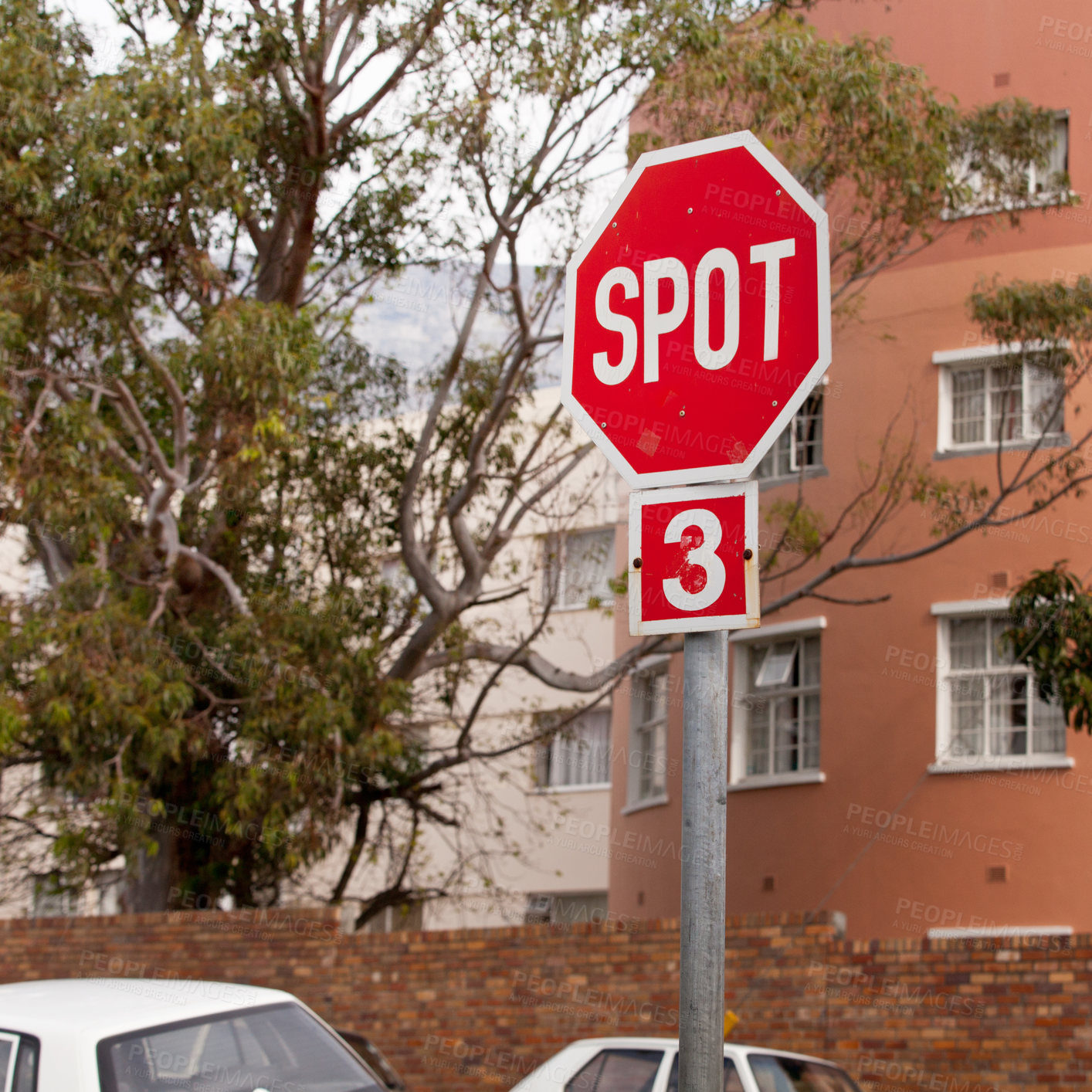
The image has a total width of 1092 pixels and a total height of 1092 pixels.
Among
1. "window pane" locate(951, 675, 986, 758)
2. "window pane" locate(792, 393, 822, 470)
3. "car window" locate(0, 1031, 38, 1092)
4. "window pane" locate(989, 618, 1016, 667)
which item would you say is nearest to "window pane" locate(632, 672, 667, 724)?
"window pane" locate(792, 393, 822, 470)

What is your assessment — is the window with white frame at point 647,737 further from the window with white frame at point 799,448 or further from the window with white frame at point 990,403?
the window with white frame at point 990,403

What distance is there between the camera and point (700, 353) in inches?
106

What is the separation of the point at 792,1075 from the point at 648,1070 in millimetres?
907

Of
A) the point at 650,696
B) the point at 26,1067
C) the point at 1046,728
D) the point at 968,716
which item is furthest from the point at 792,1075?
the point at 650,696

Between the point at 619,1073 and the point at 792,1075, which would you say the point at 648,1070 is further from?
the point at 792,1075

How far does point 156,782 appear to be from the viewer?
1473 cm

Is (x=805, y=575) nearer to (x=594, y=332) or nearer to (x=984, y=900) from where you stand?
(x=984, y=900)

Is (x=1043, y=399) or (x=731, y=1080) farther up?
(x=1043, y=399)

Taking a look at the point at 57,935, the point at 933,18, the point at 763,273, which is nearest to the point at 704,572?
the point at 763,273

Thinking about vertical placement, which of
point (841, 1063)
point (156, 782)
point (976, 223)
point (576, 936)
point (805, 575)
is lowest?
point (841, 1063)

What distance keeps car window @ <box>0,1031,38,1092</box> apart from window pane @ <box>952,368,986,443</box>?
13783mm

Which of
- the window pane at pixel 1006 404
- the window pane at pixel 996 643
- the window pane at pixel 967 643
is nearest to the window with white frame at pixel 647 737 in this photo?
the window pane at pixel 967 643

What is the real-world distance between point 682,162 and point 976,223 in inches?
587

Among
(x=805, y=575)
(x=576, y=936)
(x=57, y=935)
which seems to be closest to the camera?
(x=576, y=936)
